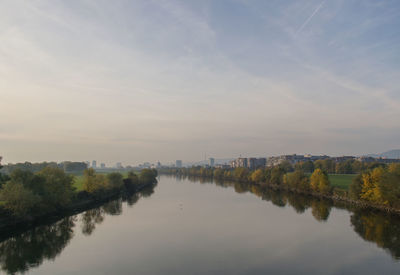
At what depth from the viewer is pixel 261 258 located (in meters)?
22.8

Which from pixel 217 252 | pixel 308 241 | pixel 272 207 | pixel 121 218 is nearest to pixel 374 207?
pixel 272 207

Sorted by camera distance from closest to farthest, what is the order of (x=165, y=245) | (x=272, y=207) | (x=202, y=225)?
(x=165, y=245) → (x=202, y=225) → (x=272, y=207)

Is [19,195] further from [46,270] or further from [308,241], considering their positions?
[308,241]

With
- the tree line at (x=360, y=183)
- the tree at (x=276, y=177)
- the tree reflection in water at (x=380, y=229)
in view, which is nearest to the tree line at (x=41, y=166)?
the tree line at (x=360, y=183)

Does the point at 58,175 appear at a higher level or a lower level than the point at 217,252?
higher

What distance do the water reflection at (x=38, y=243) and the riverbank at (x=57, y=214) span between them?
158cm

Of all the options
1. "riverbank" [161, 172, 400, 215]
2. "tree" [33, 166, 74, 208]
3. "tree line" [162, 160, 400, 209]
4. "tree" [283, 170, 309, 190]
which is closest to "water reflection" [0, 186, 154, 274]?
"tree" [33, 166, 74, 208]

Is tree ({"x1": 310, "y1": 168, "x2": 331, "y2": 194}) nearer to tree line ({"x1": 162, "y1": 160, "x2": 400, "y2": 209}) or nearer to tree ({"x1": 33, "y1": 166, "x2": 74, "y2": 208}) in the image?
tree line ({"x1": 162, "y1": 160, "x2": 400, "y2": 209})

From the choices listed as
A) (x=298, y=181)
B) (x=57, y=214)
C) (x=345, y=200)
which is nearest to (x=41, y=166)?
(x=57, y=214)

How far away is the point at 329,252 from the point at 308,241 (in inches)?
140

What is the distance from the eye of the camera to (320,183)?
61031mm

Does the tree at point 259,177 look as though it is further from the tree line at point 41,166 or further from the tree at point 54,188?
the tree line at point 41,166

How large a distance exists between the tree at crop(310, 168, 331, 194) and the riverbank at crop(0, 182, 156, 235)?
148 ft

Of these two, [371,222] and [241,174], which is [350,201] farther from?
[241,174]
